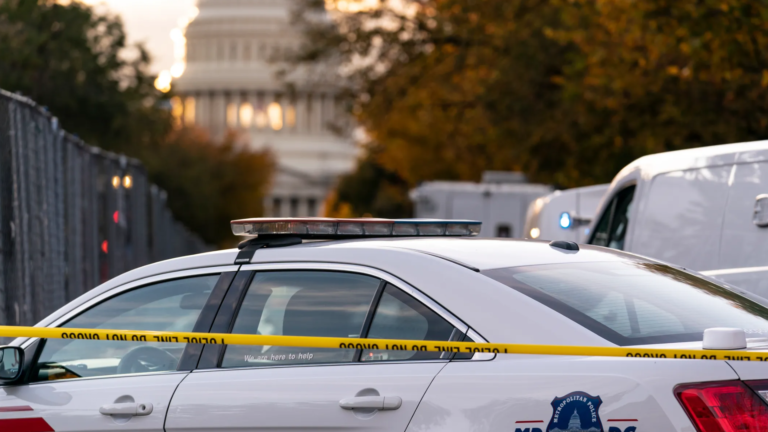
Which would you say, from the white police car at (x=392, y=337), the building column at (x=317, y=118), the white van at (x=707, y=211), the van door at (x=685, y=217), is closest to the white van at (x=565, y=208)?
the white van at (x=707, y=211)

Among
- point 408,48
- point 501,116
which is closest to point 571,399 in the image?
point 501,116

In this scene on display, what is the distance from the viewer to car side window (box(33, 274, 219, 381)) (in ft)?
16.1

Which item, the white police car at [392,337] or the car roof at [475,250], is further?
the car roof at [475,250]

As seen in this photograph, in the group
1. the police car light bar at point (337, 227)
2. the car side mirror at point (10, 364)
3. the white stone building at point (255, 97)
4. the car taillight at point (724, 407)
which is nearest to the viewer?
the car taillight at point (724, 407)

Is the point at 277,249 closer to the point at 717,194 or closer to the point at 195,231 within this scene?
the point at 717,194

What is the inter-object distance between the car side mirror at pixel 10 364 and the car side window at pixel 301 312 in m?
0.93

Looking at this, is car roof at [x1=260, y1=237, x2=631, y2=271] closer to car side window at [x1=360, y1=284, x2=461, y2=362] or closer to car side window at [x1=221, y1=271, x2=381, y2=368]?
car side window at [x1=221, y1=271, x2=381, y2=368]

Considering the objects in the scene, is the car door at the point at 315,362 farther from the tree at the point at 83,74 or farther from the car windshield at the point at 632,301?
the tree at the point at 83,74

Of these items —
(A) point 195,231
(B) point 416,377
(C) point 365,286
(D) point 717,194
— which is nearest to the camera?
(B) point 416,377

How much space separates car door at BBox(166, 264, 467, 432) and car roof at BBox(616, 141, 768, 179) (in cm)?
344

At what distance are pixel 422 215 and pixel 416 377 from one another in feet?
64.4

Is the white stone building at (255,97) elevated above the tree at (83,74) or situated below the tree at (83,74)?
below

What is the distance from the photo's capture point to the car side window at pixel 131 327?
4.90 metres

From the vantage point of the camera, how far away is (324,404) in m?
4.22
